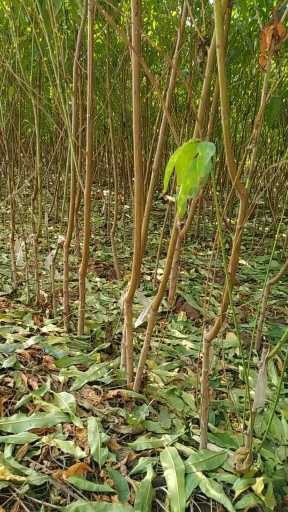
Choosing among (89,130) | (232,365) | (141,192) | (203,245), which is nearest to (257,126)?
(141,192)

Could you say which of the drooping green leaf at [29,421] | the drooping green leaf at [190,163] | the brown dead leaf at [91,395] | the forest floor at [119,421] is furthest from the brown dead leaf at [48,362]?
the drooping green leaf at [190,163]

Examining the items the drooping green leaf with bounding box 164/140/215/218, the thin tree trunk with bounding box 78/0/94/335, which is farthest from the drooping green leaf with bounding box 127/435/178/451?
the drooping green leaf with bounding box 164/140/215/218

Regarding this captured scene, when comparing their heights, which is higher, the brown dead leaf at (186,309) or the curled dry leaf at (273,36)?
the curled dry leaf at (273,36)

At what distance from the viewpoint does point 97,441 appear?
44.8 inches

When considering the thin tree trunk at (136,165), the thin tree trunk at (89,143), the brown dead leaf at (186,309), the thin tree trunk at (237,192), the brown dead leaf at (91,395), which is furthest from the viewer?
the brown dead leaf at (186,309)

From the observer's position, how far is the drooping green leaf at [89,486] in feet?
3.33

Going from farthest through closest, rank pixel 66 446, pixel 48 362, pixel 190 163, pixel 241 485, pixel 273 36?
1. pixel 48 362
2. pixel 66 446
3. pixel 241 485
4. pixel 273 36
5. pixel 190 163

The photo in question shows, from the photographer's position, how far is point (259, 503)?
100 centimetres

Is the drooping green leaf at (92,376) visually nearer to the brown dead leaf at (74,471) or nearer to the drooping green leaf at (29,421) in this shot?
the drooping green leaf at (29,421)

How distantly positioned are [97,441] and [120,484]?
124 millimetres

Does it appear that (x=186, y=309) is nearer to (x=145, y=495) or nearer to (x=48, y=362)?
(x=48, y=362)

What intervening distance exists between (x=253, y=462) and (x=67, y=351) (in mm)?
704

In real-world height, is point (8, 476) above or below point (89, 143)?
below

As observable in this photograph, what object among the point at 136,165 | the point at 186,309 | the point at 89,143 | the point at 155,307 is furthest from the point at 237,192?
the point at 186,309
